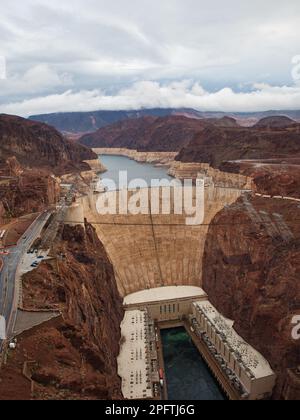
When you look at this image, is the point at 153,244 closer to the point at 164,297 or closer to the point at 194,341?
the point at 164,297

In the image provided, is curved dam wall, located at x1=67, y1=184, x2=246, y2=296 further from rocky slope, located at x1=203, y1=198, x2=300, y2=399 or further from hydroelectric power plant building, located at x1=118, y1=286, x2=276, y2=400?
rocky slope, located at x1=203, y1=198, x2=300, y2=399

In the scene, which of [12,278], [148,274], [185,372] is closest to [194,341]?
[185,372]

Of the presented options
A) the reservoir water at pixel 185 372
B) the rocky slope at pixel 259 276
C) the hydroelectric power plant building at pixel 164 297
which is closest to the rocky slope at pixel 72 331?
the hydroelectric power plant building at pixel 164 297

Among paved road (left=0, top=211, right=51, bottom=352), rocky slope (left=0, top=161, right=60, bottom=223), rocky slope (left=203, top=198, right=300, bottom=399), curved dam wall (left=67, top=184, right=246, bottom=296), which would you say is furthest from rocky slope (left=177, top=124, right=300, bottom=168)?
paved road (left=0, top=211, right=51, bottom=352)

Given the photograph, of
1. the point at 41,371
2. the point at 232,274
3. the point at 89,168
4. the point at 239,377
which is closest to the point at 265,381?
the point at 239,377

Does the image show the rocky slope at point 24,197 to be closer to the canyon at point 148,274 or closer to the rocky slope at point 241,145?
the canyon at point 148,274

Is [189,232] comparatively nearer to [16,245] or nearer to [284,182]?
[284,182]

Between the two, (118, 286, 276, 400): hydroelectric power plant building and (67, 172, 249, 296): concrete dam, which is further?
(67, 172, 249, 296): concrete dam
